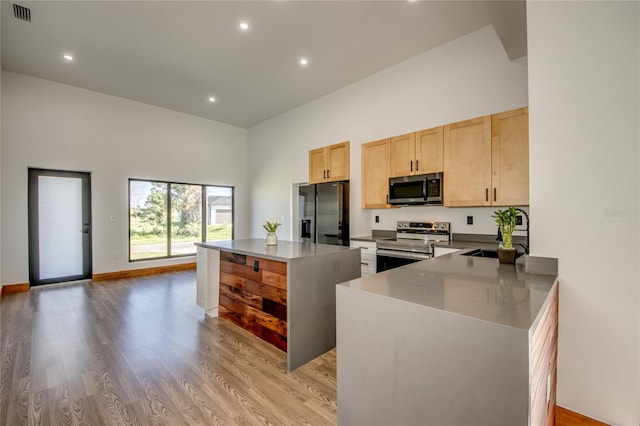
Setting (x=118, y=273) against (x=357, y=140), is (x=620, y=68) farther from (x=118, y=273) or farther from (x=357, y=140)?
(x=118, y=273)

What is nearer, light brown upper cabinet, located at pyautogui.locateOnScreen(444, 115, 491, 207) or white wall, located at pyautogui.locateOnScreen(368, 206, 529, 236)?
light brown upper cabinet, located at pyautogui.locateOnScreen(444, 115, 491, 207)

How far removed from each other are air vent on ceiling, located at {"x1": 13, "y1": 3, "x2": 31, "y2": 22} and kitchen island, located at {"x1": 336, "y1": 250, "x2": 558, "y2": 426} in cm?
434

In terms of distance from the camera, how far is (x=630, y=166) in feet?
4.52

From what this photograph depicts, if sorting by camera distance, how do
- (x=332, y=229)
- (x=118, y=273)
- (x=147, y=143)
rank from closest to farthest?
1. (x=332, y=229)
2. (x=118, y=273)
3. (x=147, y=143)

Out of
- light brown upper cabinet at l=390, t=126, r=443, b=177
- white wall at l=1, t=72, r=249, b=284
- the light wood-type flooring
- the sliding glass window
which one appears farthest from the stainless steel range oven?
white wall at l=1, t=72, r=249, b=284

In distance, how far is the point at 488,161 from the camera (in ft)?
9.84

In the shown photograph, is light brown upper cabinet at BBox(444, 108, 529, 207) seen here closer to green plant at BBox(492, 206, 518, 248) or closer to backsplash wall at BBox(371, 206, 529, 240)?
backsplash wall at BBox(371, 206, 529, 240)

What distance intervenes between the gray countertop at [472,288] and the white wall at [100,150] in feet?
18.4

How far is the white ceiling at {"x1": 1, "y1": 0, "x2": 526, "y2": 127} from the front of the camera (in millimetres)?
2877

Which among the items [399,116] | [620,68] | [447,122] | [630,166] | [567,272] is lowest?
[567,272]

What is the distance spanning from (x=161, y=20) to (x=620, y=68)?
3905mm

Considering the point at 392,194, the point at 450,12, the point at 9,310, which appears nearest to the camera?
the point at 450,12

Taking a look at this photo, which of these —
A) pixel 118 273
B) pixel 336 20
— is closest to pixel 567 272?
pixel 336 20

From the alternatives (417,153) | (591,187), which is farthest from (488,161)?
(591,187)
